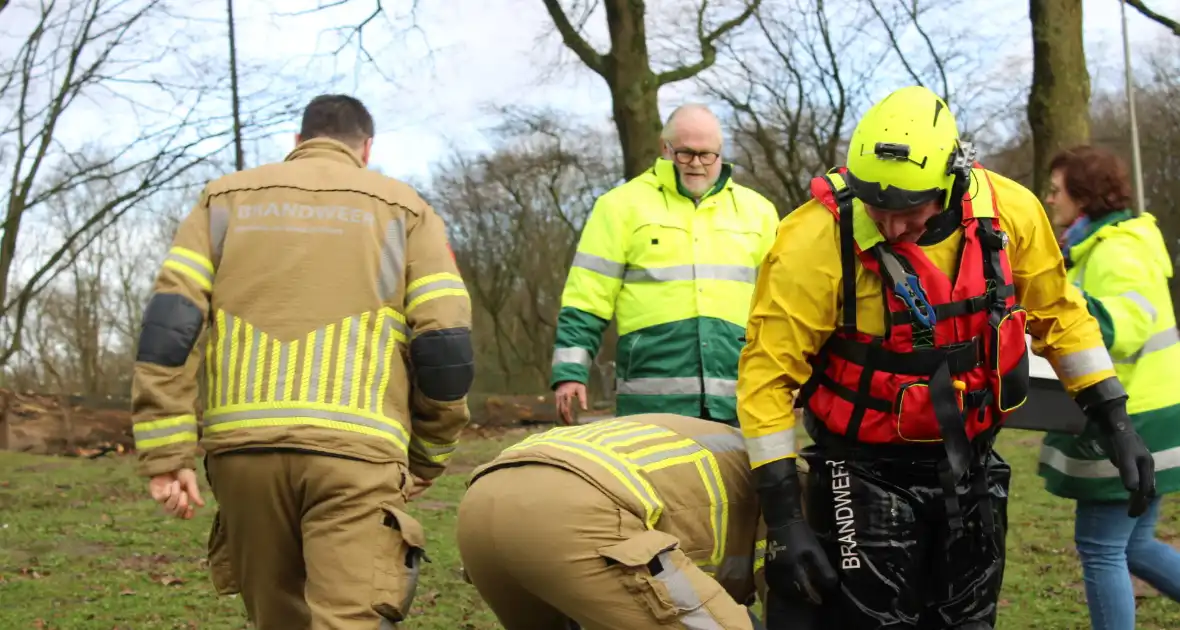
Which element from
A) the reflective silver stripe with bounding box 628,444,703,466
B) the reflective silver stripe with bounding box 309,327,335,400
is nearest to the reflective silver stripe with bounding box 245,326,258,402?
the reflective silver stripe with bounding box 309,327,335,400

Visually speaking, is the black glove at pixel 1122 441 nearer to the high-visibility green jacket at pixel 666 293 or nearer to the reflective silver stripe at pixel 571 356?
the high-visibility green jacket at pixel 666 293

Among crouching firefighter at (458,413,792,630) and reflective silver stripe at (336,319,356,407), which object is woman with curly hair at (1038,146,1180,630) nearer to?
crouching firefighter at (458,413,792,630)

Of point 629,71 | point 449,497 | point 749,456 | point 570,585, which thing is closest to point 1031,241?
point 749,456

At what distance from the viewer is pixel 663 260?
14.1 feet

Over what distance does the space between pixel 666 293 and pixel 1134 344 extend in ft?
5.31

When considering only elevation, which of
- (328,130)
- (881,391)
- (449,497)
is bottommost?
(449,497)

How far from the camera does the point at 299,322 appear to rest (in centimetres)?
304

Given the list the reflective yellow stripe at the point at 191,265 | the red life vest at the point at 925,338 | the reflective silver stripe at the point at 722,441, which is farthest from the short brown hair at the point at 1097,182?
the reflective yellow stripe at the point at 191,265

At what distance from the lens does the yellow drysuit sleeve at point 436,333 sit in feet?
10.4

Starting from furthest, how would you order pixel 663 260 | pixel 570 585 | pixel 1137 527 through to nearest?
1. pixel 663 260
2. pixel 1137 527
3. pixel 570 585

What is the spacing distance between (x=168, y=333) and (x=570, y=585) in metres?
1.31

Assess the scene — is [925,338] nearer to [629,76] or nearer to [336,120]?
[336,120]

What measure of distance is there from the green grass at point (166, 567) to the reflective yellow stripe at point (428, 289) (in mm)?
2276

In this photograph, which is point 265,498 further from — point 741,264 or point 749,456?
point 741,264
